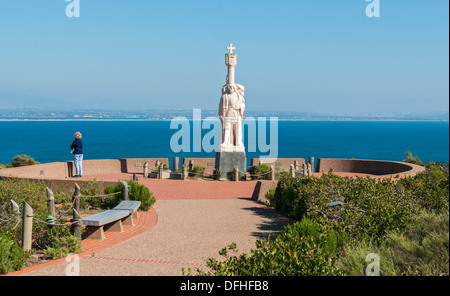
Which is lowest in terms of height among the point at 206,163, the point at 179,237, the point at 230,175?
the point at 230,175

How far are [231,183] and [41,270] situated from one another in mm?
13808

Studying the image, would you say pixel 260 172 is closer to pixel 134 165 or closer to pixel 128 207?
pixel 134 165

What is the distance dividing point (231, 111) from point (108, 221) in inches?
552

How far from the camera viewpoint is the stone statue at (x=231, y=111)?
75.0 ft

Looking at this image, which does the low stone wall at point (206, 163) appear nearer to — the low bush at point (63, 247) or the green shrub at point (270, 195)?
the green shrub at point (270, 195)

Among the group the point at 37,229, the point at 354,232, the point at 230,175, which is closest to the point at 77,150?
the point at 230,175

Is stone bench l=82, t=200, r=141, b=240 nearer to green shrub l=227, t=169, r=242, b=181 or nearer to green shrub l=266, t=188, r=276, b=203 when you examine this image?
green shrub l=266, t=188, r=276, b=203

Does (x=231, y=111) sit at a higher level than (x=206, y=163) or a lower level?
higher

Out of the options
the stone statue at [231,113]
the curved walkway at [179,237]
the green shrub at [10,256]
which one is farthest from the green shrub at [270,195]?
the stone statue at [231,113]

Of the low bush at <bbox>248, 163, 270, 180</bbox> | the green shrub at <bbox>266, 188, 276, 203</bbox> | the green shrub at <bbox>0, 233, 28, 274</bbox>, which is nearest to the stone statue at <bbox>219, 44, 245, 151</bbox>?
the low bush at <bbox>248, 163, 270, 180</bbox>

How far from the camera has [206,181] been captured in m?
21.6

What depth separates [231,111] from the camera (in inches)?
902

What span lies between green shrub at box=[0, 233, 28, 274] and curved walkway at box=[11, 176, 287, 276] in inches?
7.3
